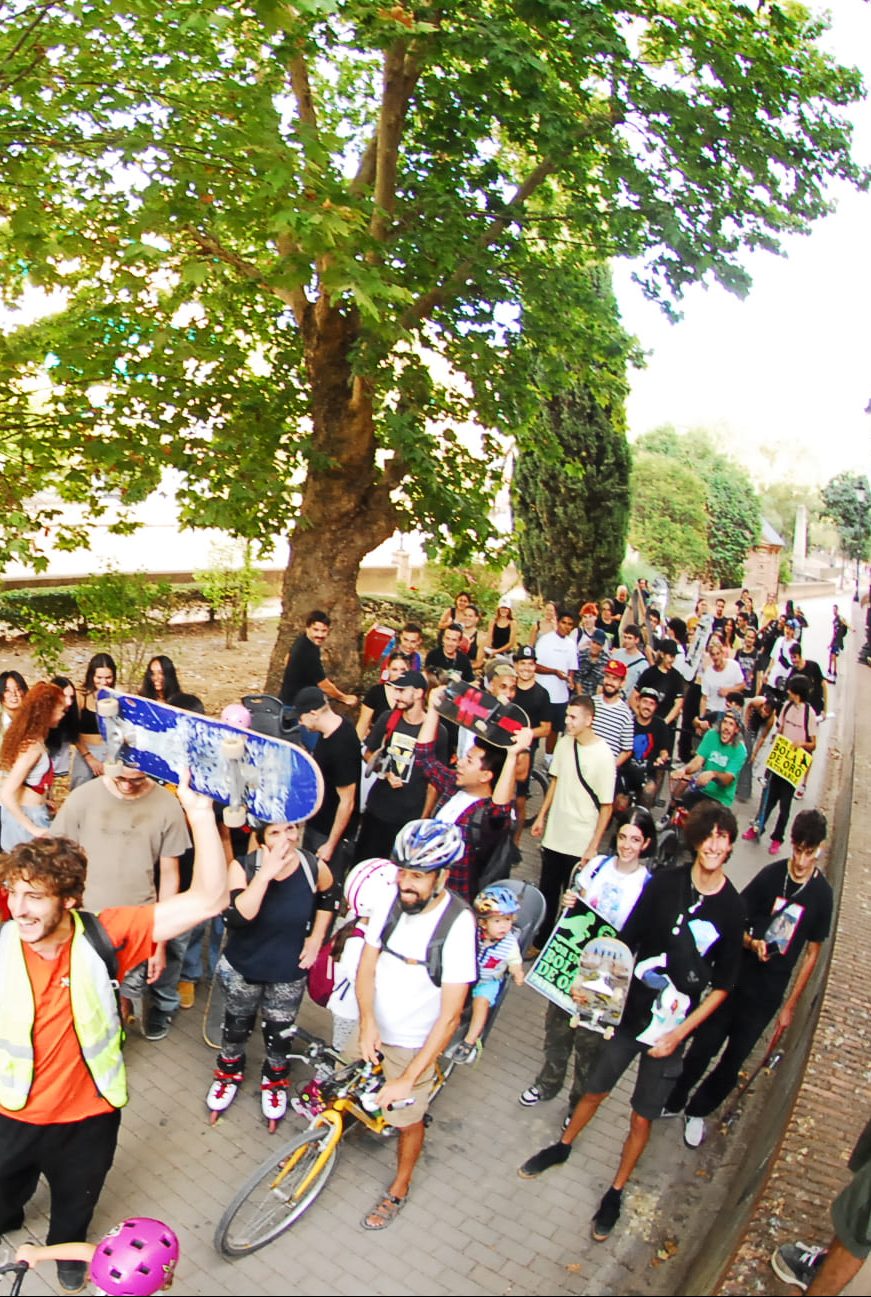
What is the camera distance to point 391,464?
11.4m

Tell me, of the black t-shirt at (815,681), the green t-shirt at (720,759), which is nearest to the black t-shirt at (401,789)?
the green t-shirt at (720,759)

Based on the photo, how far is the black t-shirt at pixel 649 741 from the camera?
829 centimetres

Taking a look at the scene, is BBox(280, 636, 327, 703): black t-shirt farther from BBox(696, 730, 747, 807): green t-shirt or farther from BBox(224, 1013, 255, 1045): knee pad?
BBox(224, 1013, 255, 1045): knee pad

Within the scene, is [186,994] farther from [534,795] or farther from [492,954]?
[534,795]

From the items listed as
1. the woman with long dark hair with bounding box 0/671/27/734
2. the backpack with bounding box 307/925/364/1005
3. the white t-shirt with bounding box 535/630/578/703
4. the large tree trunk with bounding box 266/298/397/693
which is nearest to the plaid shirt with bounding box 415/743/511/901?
the backpack with bounding box 307/925/364/1005

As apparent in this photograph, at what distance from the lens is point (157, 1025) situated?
577 centimetres

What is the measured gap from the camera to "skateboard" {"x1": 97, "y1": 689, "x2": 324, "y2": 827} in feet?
14.6

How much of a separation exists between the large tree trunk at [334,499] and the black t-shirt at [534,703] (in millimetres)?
3731

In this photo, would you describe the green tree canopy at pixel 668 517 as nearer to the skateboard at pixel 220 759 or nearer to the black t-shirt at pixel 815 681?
the black t-shirt at pixel 815 681

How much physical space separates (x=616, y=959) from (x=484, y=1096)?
140cm

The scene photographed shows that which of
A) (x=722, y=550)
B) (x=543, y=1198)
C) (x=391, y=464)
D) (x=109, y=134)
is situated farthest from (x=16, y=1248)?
(x=722, y=550)

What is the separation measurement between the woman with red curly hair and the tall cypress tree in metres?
15.1

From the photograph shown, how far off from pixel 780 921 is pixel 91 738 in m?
4.38

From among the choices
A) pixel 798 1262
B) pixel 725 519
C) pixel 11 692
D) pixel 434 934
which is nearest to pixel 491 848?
pixel 434 934
